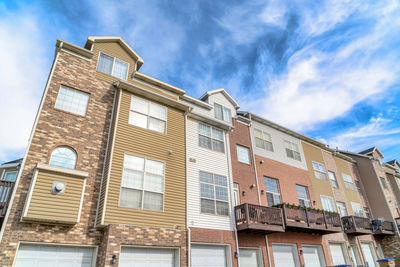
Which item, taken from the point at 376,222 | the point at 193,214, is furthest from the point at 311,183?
the point at 193,214

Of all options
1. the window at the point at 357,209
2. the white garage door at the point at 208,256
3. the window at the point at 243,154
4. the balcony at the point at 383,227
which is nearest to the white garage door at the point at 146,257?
the white garage door at the point at 208,256

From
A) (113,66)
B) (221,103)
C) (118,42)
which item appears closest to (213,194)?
(221,103)

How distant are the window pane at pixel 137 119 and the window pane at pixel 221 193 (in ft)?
16.3

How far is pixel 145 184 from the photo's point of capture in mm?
11008

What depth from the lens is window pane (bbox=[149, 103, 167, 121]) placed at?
42.4ft

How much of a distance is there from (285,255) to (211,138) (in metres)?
7.88

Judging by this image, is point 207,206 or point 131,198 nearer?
point 131,198

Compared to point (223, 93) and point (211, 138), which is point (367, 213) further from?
point (211, 138)

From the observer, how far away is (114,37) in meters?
13.5

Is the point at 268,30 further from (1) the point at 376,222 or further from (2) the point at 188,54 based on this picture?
(1) the point at 376,222

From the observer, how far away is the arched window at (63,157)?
974 centimetres

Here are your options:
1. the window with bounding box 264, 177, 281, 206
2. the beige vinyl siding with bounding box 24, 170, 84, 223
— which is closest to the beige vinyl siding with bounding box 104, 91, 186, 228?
the beige vinyl siding with bounding box 24, 170, 84, 223

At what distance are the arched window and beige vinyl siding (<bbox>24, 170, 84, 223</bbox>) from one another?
0.58m

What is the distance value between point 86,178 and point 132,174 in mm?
1782
